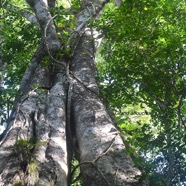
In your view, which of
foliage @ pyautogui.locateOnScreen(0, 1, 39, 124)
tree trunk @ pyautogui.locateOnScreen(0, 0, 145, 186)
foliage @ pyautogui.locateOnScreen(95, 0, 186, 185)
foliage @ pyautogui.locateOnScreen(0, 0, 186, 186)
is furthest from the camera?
foliage @ pyautogui.locateOnScreen(0, 1, 39, 124)

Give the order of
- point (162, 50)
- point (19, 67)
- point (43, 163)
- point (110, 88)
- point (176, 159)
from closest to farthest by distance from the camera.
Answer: point (43, 163) → point (176, 159) → point (162, 50) → point (110, 88) → point (19, 67)

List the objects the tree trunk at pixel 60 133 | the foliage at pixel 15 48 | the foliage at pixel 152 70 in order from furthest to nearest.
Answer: the foliage at pixel 15 48 → the foliage at pixel 152 70 → the tree trunk at pixel 60 133

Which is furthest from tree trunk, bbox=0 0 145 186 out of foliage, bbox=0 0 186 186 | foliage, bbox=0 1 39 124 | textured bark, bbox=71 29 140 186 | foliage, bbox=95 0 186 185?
foliage, bbox=0 1 39 124

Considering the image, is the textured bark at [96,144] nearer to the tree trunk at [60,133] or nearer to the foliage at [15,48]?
the tree trunk at [60,133]

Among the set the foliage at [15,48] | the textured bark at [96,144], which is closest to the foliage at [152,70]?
the textured bark at [96,144]

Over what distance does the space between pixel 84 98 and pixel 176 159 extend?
130cm

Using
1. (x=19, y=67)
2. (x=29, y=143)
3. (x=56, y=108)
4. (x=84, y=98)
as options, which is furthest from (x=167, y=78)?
(x=19, y=67)

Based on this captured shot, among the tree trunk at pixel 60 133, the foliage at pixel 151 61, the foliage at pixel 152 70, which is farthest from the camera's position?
the foliage at pixel 151 61

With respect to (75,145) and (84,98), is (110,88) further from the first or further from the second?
(75,145)

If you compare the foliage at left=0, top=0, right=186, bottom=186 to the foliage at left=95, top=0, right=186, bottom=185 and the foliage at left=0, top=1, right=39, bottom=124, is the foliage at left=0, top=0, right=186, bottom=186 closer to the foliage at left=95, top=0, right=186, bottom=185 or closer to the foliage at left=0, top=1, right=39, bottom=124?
the foliage at left=95, top=0, right=186, bottom=185

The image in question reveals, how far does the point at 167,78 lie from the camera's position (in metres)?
3.89

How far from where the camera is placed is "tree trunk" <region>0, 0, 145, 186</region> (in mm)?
2398

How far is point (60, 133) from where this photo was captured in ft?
9.91

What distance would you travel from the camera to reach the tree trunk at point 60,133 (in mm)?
2398
